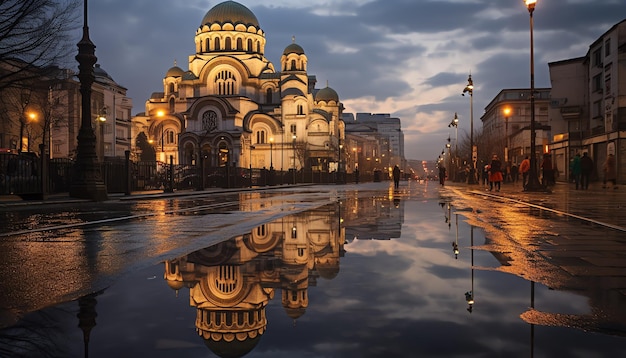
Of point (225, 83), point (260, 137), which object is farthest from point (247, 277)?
point (260, 137)

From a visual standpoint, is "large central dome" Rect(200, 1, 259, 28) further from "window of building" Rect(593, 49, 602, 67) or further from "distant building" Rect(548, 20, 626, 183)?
"window of building" Rect(593, 49, 602, 67)

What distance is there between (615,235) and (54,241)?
8455 millimetres

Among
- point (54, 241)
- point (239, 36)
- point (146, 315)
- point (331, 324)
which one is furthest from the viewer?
point (239, 36)

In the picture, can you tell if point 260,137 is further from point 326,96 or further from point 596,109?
point 596,109

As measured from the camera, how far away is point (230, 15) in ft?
300

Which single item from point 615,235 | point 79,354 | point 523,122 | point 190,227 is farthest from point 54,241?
point 523,122

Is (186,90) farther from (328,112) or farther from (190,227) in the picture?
(190,227)

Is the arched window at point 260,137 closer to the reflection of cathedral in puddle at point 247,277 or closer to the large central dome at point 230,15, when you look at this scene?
the large central dome at point 230,15

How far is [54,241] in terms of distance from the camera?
26.9 ft

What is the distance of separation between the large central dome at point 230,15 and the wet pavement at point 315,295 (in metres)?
87.1

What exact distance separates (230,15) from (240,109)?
15.8 m

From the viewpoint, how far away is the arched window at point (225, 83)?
90875 mm

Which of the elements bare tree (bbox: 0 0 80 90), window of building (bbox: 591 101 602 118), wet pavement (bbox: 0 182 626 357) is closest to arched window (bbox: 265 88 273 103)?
window of building (bbox: 591 101 602 118)

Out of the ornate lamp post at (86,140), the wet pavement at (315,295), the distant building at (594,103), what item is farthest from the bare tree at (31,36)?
the distant building at (594,103)
